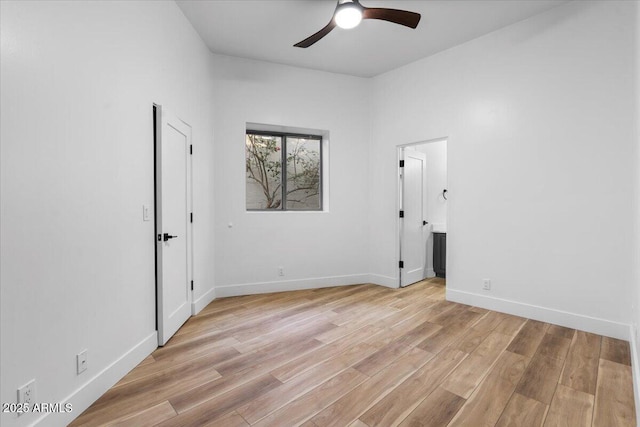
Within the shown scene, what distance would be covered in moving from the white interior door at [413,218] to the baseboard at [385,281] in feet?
0.30

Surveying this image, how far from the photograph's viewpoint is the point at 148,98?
Answer: 2.58 m

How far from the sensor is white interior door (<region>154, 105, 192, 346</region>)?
2721 mm

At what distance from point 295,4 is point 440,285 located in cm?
407

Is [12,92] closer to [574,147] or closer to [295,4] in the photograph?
[295,4]

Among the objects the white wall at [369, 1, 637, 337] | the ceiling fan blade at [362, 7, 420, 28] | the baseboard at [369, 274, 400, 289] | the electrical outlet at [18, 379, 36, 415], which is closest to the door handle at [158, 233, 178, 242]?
the electrical outlet at [18, 379, 36, 415]

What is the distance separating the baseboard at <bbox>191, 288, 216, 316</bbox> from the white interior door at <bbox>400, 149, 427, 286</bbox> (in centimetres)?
260

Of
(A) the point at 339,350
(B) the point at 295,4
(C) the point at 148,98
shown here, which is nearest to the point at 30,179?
(C) the point at 148,98

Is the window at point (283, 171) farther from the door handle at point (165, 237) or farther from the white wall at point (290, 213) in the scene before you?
the door handle at point (165, 237)

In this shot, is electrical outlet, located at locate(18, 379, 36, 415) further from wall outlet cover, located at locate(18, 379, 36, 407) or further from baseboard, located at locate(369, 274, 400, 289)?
baseboard, located at locate(369, 274, 400, 289)

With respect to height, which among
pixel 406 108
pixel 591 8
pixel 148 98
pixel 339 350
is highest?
pixel 591 8

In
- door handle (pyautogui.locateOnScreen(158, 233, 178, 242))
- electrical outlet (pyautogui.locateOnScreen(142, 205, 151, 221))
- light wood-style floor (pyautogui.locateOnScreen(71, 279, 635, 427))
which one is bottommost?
light wood-style floor (pyautogui.locateOnScreen(71, 279, 635, 427))

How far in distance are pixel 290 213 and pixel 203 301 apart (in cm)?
159

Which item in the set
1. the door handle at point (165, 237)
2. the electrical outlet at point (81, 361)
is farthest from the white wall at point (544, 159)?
the electrical outlet at point (81, 361)

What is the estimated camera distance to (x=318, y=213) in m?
4.64
